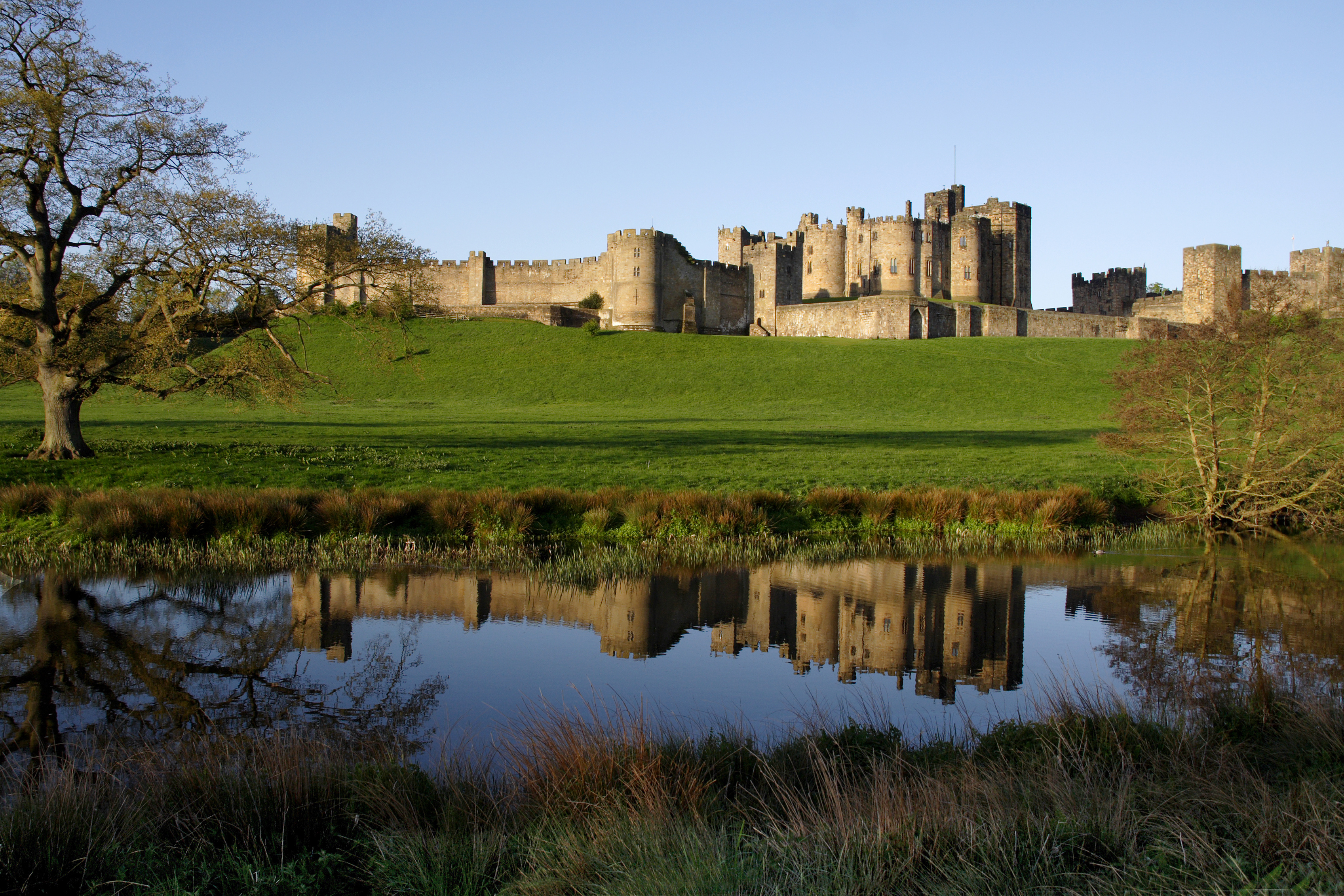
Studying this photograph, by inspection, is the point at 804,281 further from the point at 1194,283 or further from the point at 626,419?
the point at 626,419

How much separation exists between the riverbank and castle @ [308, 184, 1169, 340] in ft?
148

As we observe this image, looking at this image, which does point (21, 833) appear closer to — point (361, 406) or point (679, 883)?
point (679, 883)

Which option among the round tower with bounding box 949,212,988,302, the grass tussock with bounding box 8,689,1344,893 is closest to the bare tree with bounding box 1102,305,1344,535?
the grass tussock with bounding box 8,689,1344,893

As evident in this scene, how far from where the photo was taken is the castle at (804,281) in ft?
198

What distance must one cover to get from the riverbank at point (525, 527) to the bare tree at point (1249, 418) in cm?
139

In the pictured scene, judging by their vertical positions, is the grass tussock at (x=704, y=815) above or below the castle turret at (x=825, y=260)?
below

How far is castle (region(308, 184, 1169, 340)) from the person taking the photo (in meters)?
60.5

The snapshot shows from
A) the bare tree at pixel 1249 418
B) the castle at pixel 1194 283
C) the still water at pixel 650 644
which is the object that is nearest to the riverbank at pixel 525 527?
the still water at pixel 650 644

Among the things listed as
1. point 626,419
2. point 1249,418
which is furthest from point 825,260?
point 1249,418

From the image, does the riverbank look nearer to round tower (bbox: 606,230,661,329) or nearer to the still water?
the still water

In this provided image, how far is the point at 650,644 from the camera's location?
9133 millimetres

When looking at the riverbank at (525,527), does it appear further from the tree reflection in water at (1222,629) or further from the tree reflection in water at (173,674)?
the tree reflection in water at (1222,629)

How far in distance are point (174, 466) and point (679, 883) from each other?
53.0ft

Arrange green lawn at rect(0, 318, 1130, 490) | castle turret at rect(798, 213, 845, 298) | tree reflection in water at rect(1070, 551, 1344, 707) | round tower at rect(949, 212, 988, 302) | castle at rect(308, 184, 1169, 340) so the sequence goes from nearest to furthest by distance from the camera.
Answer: tree reflection in water at rect(1070, 551, 1344, 707), green lawn at rect(0, 318, 1130, 490), castle at rect(308, 184, 1169, 340), round tower at rect(949, 212, 988, 302), castle turret at rect(798, 213, 845, 298)
